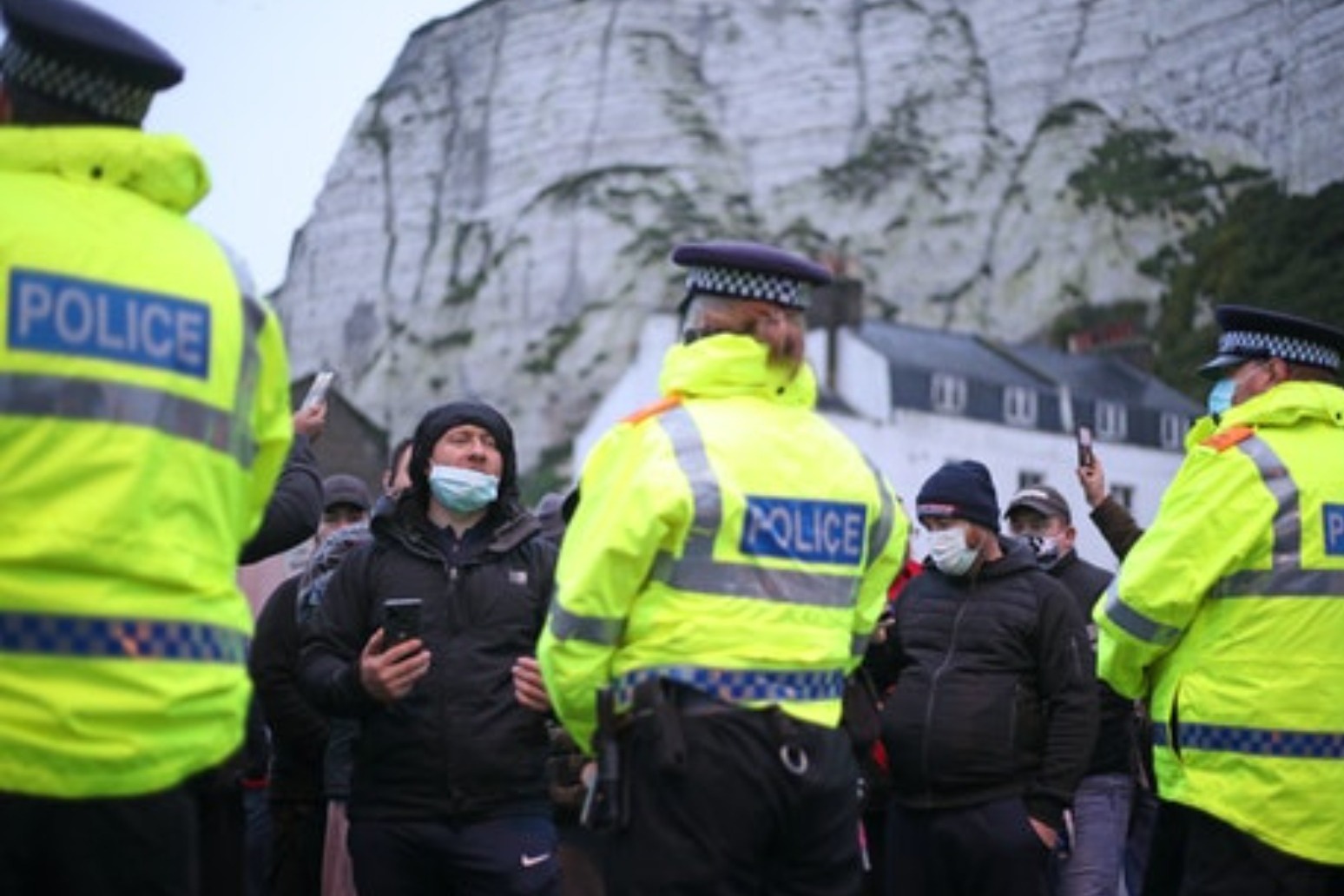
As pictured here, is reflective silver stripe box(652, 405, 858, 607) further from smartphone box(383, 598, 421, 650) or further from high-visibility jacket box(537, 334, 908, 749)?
smartphone box(383, 598, 421, 650)

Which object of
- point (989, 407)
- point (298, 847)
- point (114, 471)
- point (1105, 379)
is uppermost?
point (1105, 379)

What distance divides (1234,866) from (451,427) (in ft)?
9.64

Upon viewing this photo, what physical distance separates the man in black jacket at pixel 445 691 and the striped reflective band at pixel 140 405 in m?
1.82

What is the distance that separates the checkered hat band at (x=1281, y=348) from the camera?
17.5 feet

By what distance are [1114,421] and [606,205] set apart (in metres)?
43.1

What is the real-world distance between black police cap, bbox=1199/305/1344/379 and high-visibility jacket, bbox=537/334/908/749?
1.96m

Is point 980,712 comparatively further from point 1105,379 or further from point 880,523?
point 1105,379

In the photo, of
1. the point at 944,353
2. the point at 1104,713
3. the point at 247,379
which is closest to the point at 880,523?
the point at 247,379

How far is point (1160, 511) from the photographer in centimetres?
515

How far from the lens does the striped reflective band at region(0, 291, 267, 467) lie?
2.89 meters

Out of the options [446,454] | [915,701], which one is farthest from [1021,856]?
[446,454]

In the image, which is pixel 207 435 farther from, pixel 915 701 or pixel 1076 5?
pixel 1076 5

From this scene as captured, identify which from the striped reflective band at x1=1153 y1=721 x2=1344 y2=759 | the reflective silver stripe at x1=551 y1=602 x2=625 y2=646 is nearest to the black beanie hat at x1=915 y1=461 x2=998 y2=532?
the striped reflective band at x1=1153 y1=721 x2=1344 y2=759

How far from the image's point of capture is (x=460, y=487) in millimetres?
5414
